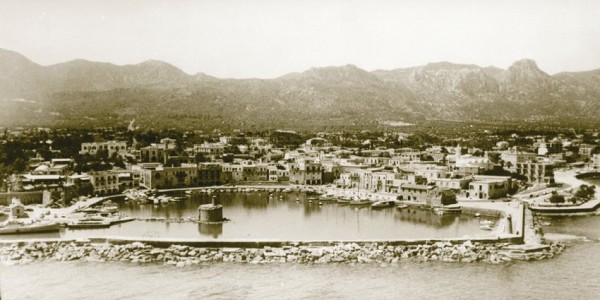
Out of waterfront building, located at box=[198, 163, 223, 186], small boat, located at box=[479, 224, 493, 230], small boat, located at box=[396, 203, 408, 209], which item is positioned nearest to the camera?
small boat, located at box=[479, 224, 493, 230]

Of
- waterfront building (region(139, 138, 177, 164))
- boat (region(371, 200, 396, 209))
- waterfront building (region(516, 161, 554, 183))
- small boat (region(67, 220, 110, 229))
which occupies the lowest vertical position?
small boat (region(67, 220, 110, 229))

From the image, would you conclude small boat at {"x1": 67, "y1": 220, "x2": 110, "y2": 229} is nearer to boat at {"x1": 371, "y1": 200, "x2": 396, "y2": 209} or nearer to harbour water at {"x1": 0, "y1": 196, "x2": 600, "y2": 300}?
harbour water at {"x1": 0, "y1": 196, "x2": 600, "y2": 300}

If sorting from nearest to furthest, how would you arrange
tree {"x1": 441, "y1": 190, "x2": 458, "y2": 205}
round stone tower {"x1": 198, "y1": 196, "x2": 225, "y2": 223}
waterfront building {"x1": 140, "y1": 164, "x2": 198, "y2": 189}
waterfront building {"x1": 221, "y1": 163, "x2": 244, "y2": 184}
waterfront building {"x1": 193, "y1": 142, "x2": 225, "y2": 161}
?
round stone tower {"x1": 198, "y1": 196, "x2": 225, "y2": 223}
tree {"x1": 441, "y1": 190, "x2": 458, "y2": 205}
waterfront building {"x1": 140, "y1": 164, "x2": 198, "y2": 189}
waterfront building {"x1": 221, "y1": 163, "x2": 244, "y2": 184}
waterfront building {"x1": 193, "y1": 142, "x2": 225, "y2": 161}

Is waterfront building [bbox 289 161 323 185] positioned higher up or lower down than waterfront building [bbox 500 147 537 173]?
lower down

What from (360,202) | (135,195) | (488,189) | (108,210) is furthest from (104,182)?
(488,189)

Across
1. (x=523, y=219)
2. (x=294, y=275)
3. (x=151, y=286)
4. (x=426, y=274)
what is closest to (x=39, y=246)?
(x=151, y=286)

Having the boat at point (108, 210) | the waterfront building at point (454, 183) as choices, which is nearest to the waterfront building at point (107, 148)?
the boat at point (108, 210)

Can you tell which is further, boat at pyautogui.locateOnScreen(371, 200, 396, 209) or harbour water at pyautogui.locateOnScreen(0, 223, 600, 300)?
boat at pyautogui.locateOnScreen(371, 200, 396, 209)

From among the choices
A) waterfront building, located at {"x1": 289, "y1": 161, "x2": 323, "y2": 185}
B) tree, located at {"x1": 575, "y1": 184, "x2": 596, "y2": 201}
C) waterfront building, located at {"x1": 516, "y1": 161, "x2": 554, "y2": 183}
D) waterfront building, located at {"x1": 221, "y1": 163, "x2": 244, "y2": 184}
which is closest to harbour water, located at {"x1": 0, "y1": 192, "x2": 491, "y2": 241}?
tree, located at {"x1": 575, "y1": 184, "x2": 596, "y2": 201}
